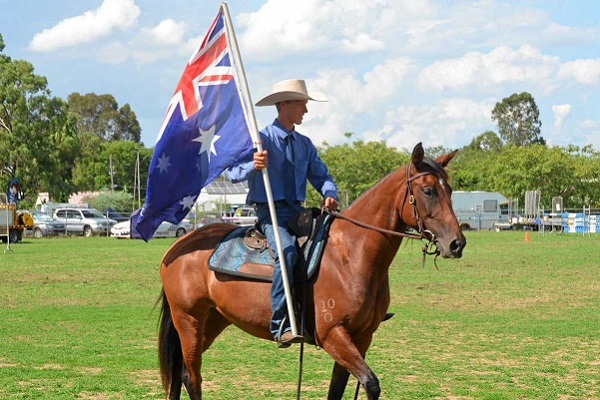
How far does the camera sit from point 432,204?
6.38 m

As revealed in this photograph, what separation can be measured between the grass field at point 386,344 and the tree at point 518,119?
102 m

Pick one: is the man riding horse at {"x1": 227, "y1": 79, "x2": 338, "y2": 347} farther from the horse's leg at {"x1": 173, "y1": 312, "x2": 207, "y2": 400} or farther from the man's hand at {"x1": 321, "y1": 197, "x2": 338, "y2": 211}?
the horse's leg at {"x1": 173, "y1": 312, "x2": 207, "y2": 400}

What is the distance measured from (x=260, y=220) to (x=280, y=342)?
1.11 m

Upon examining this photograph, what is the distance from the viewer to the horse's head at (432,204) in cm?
625

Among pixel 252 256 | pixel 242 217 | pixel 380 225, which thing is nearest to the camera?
pixel 380 225

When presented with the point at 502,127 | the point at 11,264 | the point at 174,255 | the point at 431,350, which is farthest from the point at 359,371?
the point at 502,127

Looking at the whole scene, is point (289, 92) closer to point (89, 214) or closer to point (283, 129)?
point (283, 129)

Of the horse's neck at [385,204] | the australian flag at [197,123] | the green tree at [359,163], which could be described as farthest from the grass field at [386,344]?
the green tree at [359,163]

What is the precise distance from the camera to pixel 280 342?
268 inches

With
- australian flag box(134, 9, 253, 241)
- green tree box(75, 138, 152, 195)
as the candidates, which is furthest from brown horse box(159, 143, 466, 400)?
green tree box(75, 138, 152, 195)

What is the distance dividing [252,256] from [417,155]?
5.50ft

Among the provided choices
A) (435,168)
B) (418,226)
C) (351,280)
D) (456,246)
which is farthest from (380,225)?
(456,246)

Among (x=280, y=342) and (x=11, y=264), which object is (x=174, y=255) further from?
(x=11, y=264)

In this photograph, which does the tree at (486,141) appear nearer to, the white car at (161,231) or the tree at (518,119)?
the tree at (518,119)
